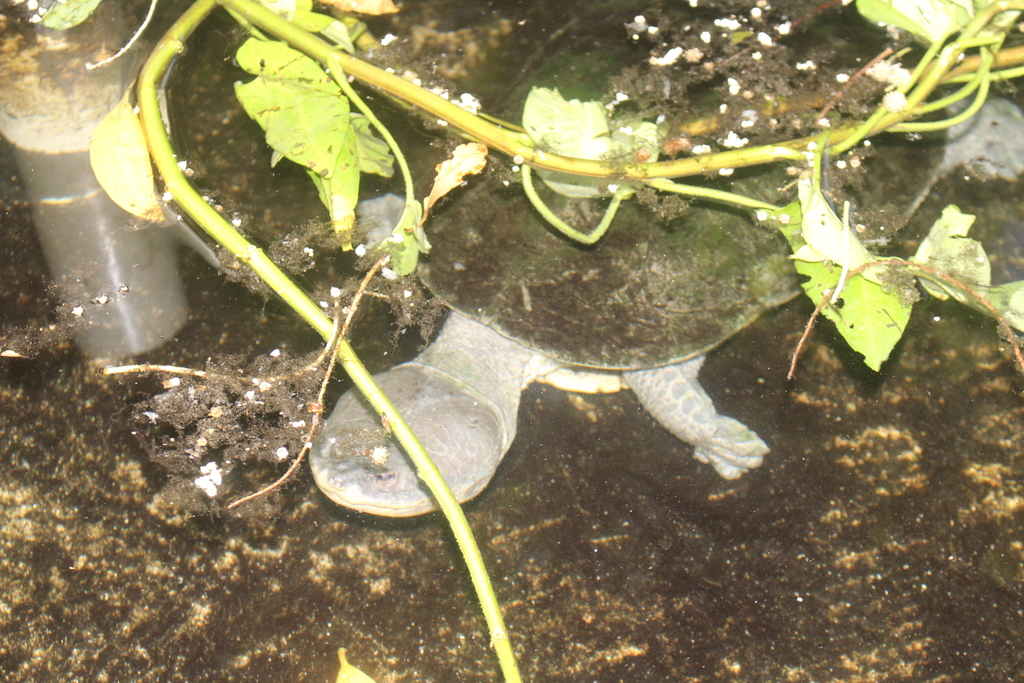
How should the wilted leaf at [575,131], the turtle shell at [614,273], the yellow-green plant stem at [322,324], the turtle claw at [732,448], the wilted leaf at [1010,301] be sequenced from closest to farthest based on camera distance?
the yellow-green plant stem at [322,324] < the wilted leaf at [1010,301] < the wilted leaf at [575,131] < the turtle shell at [614,273] < the turtle claw at [732,448]

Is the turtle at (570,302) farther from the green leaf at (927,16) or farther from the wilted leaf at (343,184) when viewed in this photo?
the green leaf at (927,16)

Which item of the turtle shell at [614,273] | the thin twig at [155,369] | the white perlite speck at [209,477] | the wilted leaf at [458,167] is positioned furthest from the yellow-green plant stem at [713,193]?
the white perlite speck at [209,477]

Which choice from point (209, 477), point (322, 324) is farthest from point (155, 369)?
point (322, 324)

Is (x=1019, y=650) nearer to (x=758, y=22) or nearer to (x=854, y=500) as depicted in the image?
(x=854, y=500)

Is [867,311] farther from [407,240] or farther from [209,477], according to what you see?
[209,477]

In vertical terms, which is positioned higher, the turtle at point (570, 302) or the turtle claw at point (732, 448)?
the turtle at point (570, 302)

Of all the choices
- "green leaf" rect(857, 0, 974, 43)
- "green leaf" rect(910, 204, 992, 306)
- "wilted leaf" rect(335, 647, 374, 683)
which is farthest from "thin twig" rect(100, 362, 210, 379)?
"green leaf" rect(857, 0, 974, 43)
